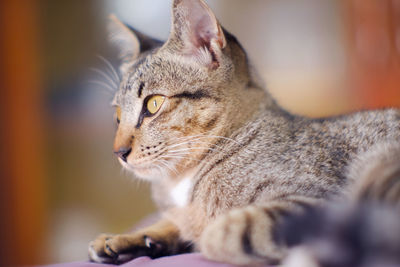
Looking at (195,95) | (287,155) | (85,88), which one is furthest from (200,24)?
(85,88)

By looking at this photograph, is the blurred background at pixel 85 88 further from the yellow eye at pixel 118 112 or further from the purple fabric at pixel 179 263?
the purple fabric at pixel 179 263

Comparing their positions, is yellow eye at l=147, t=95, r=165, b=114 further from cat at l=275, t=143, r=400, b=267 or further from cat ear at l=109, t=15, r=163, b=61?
cat at l=275, t=143, r=400, b=267

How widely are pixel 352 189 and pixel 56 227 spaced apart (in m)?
2.44

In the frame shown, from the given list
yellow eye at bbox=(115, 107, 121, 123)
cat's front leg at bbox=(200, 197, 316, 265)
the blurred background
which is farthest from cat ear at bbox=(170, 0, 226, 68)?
the blurred background

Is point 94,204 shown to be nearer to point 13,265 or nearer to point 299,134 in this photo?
point 13,265

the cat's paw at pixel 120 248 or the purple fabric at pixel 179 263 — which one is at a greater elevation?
the cat's paw at pixel 120 248

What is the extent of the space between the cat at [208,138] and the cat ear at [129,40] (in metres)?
0.22

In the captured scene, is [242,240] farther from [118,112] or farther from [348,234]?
[118,112]

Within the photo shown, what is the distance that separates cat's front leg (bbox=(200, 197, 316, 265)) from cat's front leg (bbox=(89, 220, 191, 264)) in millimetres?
295

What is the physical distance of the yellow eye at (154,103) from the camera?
0.97 metres

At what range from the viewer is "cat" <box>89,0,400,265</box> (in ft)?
2.87

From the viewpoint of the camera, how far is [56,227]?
2717 mm

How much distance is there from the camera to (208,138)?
3.16ft

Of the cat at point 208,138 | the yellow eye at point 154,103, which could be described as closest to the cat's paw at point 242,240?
the cat at point 208,138
